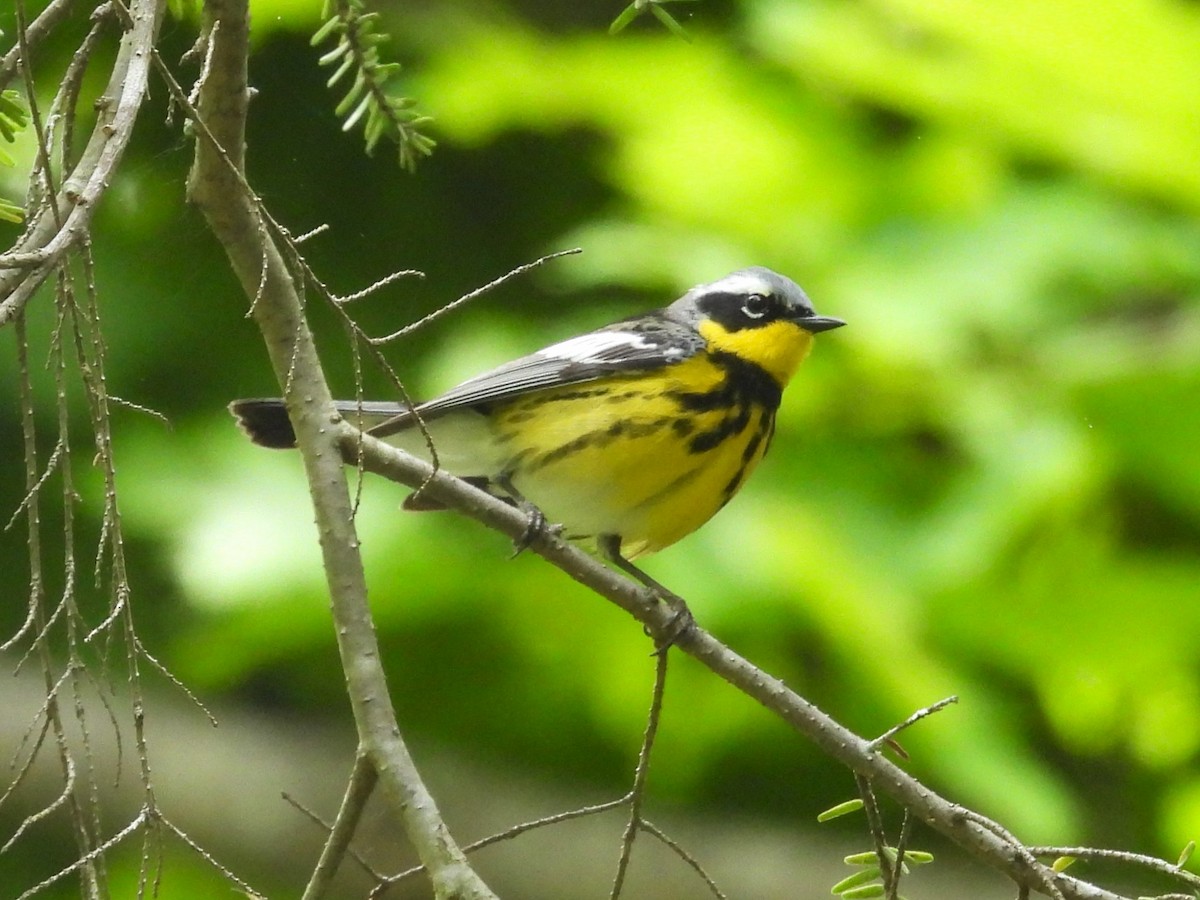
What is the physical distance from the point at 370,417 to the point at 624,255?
0.49 m

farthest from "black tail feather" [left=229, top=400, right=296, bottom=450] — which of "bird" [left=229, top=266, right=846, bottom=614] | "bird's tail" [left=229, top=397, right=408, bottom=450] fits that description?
"bird" [left=229, top=266, right=846, bottom=614]

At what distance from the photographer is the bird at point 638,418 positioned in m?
1.96

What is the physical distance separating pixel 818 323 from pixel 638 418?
282 mm

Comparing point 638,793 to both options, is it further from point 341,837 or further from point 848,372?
point 848,372

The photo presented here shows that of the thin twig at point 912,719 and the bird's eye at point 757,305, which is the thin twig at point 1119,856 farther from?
the bird's eye at point 757,305

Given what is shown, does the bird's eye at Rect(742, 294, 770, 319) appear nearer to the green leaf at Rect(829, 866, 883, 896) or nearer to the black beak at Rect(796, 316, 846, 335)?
the black beak at Rect(796, 316, 846, 335)

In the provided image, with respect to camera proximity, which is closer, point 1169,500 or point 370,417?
point 370,417

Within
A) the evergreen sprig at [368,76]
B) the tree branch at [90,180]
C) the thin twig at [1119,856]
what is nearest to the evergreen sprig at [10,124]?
the tree branch at [90,180]

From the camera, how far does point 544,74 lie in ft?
6.98

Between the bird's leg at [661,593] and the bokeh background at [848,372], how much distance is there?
2.9 inches

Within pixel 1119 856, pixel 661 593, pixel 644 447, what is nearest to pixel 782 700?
pixel 1119 856

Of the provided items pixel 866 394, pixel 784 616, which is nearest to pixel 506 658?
pixel 784 616

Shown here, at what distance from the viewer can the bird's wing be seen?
1950 mm

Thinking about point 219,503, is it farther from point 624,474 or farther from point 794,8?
point 794,8
